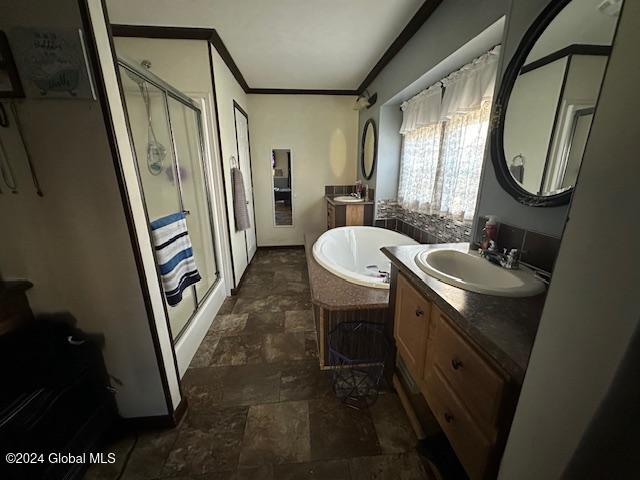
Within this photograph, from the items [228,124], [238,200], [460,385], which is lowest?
[460,385]

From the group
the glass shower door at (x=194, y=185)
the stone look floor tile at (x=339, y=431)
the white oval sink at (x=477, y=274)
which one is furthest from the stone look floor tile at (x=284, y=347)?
the white oval sink at (x=477, y=274)

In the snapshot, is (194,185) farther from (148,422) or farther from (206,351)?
(148,422)

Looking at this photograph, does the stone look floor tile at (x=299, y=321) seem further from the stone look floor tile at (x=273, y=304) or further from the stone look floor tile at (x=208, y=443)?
the stone look floor tile at (x=208, y=443)

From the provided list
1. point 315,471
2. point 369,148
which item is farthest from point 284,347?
point 369,148

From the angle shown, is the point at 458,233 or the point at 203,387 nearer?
the point at 203,387

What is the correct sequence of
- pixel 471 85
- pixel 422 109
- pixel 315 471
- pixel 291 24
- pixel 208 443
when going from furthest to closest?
pixel 422 109 < pixel 291 24 < pixel 471 85 < pixel 208 443 < pixel 315 471

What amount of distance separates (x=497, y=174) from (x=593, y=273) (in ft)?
3.59

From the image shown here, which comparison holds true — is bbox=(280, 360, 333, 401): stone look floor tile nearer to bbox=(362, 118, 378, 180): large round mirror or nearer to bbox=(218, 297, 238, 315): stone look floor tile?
bbox=(218, 297, 238, 315): stone look floor tile

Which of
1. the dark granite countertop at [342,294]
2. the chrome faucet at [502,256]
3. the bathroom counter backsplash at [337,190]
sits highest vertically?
the bathroom counter backsplash at [337,190]

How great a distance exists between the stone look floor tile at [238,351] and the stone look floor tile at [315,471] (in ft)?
2.43

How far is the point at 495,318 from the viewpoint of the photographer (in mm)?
769

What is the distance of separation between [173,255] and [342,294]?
3.70 feet

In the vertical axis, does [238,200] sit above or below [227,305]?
above

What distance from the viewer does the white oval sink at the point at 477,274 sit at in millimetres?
903
